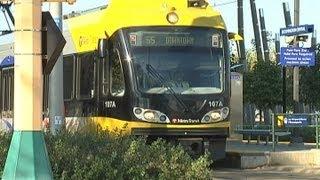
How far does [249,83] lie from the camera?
3966 centimetres

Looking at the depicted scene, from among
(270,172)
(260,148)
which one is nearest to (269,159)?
(270,172)

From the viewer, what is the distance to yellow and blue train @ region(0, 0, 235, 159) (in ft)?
51.1

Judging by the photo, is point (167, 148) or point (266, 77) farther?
point (266, 77)

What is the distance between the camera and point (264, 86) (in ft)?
126

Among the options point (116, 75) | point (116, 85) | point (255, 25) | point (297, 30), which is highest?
point (255, 25)

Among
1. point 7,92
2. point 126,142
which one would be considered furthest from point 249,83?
point 126,142

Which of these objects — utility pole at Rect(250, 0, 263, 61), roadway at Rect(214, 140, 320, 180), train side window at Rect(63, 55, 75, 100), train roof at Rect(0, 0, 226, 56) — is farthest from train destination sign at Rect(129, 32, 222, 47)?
utility pole at Rect(250, 0, 263, 61)

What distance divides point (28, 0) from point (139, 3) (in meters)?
9.14

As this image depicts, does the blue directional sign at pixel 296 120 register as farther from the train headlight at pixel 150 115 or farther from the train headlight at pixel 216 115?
the train headlight at pixel 150 115

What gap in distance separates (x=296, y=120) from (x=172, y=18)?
621cm

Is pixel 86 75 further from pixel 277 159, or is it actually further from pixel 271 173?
pixel 277 159

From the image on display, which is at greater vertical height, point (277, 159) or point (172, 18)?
point (172, 18)

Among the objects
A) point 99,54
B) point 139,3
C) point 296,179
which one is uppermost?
point 139,3

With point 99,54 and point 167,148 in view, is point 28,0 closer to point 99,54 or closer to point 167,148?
point 167,148
